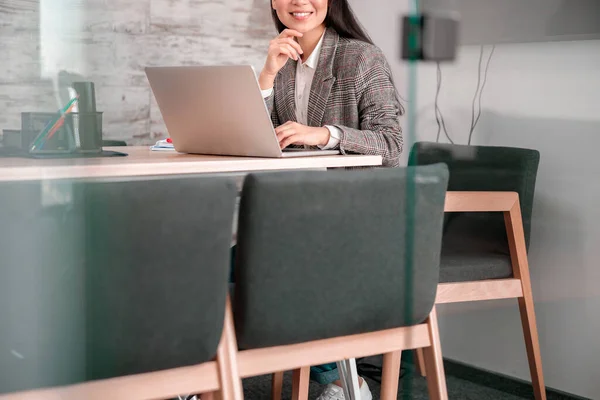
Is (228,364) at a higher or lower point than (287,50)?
lower

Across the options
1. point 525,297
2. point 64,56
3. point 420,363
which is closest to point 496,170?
point 525,297

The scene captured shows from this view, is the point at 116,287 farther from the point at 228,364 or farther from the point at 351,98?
the point at 351,98

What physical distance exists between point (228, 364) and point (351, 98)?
0.69 m

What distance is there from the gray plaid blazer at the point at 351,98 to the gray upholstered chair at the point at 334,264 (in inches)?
8.1

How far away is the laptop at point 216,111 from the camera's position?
126 cm

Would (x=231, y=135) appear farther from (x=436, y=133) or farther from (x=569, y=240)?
(x=569, y=240)

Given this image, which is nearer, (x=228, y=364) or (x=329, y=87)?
(x=228, y=364)

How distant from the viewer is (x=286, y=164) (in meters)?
1.28

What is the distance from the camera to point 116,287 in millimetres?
908

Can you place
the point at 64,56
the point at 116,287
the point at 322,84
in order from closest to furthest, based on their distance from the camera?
1. the point at 64,56
2. the point at 116,287
3. the point at 322,84

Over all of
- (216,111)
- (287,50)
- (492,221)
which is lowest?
(492,221)

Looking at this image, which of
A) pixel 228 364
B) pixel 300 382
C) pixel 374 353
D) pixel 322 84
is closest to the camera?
pixel 228 364

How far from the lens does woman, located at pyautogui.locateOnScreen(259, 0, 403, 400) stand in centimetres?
140

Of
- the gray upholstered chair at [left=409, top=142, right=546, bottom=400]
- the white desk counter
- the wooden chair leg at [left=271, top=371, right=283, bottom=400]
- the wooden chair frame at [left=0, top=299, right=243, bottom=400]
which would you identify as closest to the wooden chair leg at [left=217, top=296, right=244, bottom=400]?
the wooden chair frame at [left=0, top=299, right=243, bottom=400]
